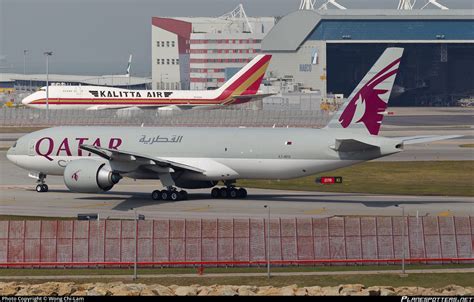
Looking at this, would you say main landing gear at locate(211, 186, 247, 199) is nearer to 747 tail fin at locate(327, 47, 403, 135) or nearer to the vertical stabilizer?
747 tail fin at locate(327, 47, 403, 135)

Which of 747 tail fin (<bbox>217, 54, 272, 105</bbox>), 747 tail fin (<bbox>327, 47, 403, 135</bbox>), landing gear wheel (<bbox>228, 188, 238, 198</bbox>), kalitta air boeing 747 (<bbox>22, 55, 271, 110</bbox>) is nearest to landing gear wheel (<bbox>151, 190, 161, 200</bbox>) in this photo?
landing gear wheel (<bbox>228, 188, 238, 198</bbox>)

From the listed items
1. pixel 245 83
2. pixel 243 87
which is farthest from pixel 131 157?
pixel 243 87

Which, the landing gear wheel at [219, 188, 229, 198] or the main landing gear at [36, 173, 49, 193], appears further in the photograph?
the main landing gear at [36, 173, 49, 193]

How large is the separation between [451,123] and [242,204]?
300ft

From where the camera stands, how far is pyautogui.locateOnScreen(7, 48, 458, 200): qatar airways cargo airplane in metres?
60.2

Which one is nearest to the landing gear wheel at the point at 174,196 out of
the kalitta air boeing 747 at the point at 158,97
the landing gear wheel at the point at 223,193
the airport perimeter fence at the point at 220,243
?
the landing gear wheel at the point at 223,193

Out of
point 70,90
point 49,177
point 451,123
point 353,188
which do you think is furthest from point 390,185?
point 70,90

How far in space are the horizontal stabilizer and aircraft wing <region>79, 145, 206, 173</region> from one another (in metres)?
8.83

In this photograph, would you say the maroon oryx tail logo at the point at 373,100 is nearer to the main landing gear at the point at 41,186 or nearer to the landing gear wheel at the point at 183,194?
the landing gear wheel at the point at 183,194

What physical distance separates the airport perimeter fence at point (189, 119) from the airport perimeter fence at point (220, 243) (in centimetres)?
8681

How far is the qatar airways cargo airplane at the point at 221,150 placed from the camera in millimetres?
60156

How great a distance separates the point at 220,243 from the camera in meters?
42.9

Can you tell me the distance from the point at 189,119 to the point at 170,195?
237 ft

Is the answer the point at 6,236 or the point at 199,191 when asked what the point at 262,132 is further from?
the point at 6,236
